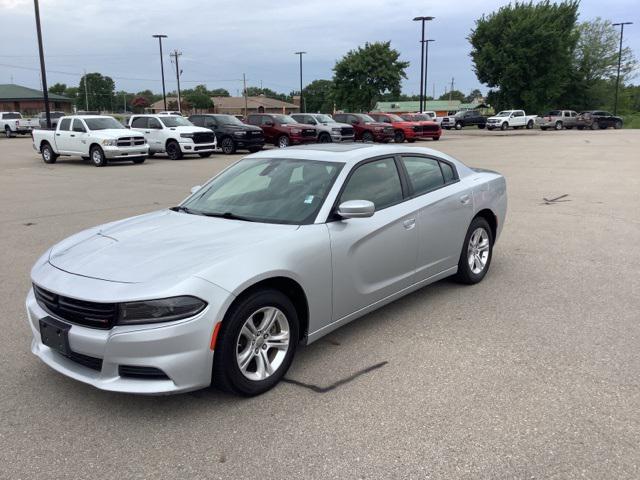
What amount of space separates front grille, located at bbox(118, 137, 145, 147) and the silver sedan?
16.5 m

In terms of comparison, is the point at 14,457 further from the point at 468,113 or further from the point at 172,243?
the point at 468,113

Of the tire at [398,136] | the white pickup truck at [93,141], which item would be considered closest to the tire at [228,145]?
the white pickup truck at [93,141]

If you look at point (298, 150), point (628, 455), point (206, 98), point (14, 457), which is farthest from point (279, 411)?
point (206, 98)

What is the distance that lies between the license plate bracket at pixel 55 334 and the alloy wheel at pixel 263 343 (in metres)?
0.98

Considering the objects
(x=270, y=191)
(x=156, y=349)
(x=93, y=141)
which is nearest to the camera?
(x=156, y=349)

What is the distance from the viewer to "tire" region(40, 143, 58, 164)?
2194 centimetres

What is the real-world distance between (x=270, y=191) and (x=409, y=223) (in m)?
1.18

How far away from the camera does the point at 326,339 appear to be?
4383 mm

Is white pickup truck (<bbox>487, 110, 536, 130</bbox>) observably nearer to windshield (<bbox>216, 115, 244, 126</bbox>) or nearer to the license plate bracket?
windshield (<bbox>216, 115, 244, 126</bbox>)

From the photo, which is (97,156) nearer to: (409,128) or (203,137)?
(203,137)

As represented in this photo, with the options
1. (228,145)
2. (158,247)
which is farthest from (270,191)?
(228,145)

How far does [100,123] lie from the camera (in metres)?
21.2

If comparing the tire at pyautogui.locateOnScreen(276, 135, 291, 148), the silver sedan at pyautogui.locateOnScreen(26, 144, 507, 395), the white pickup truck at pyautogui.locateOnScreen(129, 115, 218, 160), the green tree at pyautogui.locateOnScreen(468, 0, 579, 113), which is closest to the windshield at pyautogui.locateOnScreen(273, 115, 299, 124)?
the tire at pyautogui.locateOnScreen(276, 135, 291, 148)

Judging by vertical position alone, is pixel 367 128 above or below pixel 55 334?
above
